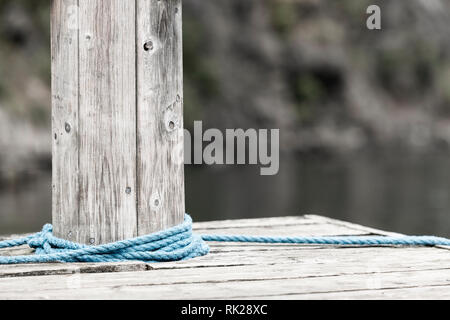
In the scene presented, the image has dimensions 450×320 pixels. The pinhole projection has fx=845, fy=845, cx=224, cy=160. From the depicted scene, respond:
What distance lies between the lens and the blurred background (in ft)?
54.6

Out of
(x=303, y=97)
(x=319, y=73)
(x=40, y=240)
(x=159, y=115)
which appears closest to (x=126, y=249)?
(x=40, y=240)

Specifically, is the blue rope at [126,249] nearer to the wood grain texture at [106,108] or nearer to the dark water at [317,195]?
the wood grain texture at [106,108]

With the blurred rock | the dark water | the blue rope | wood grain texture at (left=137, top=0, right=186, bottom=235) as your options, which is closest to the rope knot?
the blue rope

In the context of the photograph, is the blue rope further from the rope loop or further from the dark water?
the dark water

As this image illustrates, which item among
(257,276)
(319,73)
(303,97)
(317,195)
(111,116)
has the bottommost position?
(317,195)

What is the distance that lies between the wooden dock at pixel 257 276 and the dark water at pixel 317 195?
771 cm

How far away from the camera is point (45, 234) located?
3117 mm

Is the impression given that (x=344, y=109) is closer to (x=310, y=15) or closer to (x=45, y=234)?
(x=310, y=15)

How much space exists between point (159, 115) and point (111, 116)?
0.56ft

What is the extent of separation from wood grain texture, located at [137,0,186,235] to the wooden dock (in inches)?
8.9

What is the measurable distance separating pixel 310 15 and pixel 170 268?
2767 centimetres

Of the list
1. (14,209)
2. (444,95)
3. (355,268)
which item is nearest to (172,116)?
(355,268)

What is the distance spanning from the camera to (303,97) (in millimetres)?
26766

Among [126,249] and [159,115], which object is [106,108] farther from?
[126,249]
